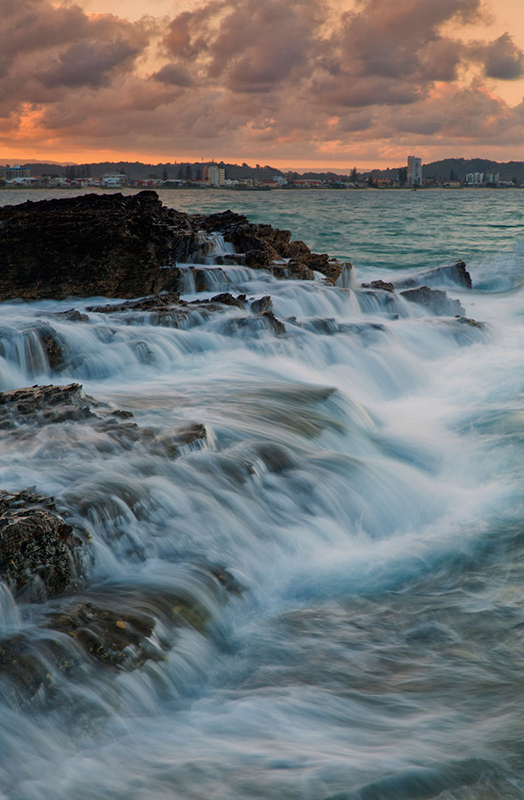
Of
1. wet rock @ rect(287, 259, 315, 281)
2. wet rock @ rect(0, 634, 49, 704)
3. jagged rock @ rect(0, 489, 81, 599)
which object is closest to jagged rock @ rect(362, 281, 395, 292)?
wet rock @ rect(287, 259, 315, 281)

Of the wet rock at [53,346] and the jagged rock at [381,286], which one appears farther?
the jagged rock at [381,286]

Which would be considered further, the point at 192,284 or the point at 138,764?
the point at 192,284

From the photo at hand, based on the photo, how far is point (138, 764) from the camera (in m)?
3.48

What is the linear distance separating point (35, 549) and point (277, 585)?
2109 mm

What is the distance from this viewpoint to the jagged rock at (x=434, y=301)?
61.8 ft

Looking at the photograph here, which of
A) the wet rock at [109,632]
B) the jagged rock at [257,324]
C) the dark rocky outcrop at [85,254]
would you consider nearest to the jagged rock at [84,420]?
the wet rock at [109,632]

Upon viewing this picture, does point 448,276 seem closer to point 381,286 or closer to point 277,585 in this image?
point 381,286

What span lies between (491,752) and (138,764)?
196 cm

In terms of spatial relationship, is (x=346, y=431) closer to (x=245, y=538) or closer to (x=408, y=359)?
(x=245, y=538)

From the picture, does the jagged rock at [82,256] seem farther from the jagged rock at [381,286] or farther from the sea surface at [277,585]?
the jagged rock at [381,286]

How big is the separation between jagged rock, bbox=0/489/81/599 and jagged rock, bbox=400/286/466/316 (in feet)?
52.1

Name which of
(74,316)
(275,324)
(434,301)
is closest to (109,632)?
(74,316)

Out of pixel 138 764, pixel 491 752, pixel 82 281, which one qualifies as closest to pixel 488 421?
pixel 491 752

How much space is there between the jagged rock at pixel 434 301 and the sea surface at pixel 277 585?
24.4 feet
